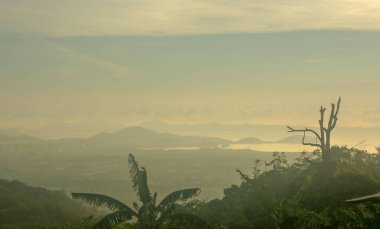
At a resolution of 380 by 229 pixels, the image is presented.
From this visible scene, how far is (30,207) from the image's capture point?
420 feet

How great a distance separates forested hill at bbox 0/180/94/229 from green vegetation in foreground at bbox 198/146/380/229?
63059mm

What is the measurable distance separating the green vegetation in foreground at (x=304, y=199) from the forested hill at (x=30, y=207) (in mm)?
63059

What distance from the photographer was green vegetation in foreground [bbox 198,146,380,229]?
81.6ft

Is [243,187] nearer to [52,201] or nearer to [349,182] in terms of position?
[349,182]

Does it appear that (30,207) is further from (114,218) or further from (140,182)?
(114,218)

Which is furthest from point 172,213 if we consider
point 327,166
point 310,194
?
point 327,166

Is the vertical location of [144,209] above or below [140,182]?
below

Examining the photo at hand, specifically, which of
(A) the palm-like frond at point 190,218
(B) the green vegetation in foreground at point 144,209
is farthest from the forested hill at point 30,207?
(A) the palm-like frond at point 190,218

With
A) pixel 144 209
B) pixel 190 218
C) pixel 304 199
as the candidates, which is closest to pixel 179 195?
pixel 190 218

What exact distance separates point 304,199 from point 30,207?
107652 millimetres

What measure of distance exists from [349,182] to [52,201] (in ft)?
391

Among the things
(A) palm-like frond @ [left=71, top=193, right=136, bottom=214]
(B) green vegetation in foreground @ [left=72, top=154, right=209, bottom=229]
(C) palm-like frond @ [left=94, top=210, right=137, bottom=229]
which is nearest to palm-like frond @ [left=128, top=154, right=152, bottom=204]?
(B) green vegetation in foreground @ [left=72, top=154, right=209, bottom=229]

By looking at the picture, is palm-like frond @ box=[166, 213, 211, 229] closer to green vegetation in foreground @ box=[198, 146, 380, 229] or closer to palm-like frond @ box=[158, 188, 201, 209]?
palm-like frond @ box=[158, 188, 201, 209]

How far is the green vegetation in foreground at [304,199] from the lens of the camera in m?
24.9
